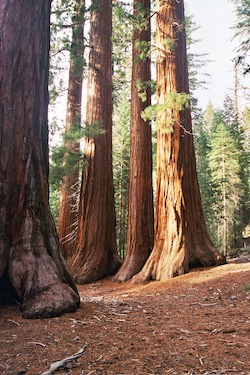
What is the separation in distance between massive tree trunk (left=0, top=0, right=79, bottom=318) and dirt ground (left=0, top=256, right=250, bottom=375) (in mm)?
334

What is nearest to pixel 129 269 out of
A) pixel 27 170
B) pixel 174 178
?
pixel 174 178

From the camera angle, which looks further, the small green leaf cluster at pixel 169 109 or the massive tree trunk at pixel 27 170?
the small green leaf cluster at pixel 169 109

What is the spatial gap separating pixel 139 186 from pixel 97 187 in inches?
51.6

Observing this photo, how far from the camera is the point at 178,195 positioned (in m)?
7.78

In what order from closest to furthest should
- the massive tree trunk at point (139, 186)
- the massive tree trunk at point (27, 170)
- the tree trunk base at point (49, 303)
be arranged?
the tree trunk base at point (49, 303)
the massive tree trunk at point (27, 170)
the massive tree trunk at point (139, 186)

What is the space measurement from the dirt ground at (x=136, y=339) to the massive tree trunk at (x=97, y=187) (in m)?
5.59

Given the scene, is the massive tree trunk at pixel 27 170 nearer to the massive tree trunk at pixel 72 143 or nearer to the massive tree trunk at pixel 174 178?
the massive tree trunk at pixel 174 178

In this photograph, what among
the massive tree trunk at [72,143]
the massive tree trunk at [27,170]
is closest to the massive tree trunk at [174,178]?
the massive tree trunk at [72,143]

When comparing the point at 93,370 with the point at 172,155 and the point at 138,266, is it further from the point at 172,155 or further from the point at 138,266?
the point at 138,266

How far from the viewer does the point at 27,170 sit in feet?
13.1

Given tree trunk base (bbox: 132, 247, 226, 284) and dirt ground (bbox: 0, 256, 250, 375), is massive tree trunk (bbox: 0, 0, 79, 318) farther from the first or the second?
tree trunk base (bbox: 132, 247, 226, 284)

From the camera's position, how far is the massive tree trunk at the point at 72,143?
35.3 ft

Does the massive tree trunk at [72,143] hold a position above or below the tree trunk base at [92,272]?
above

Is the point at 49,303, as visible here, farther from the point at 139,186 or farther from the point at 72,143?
the point at 72,143
